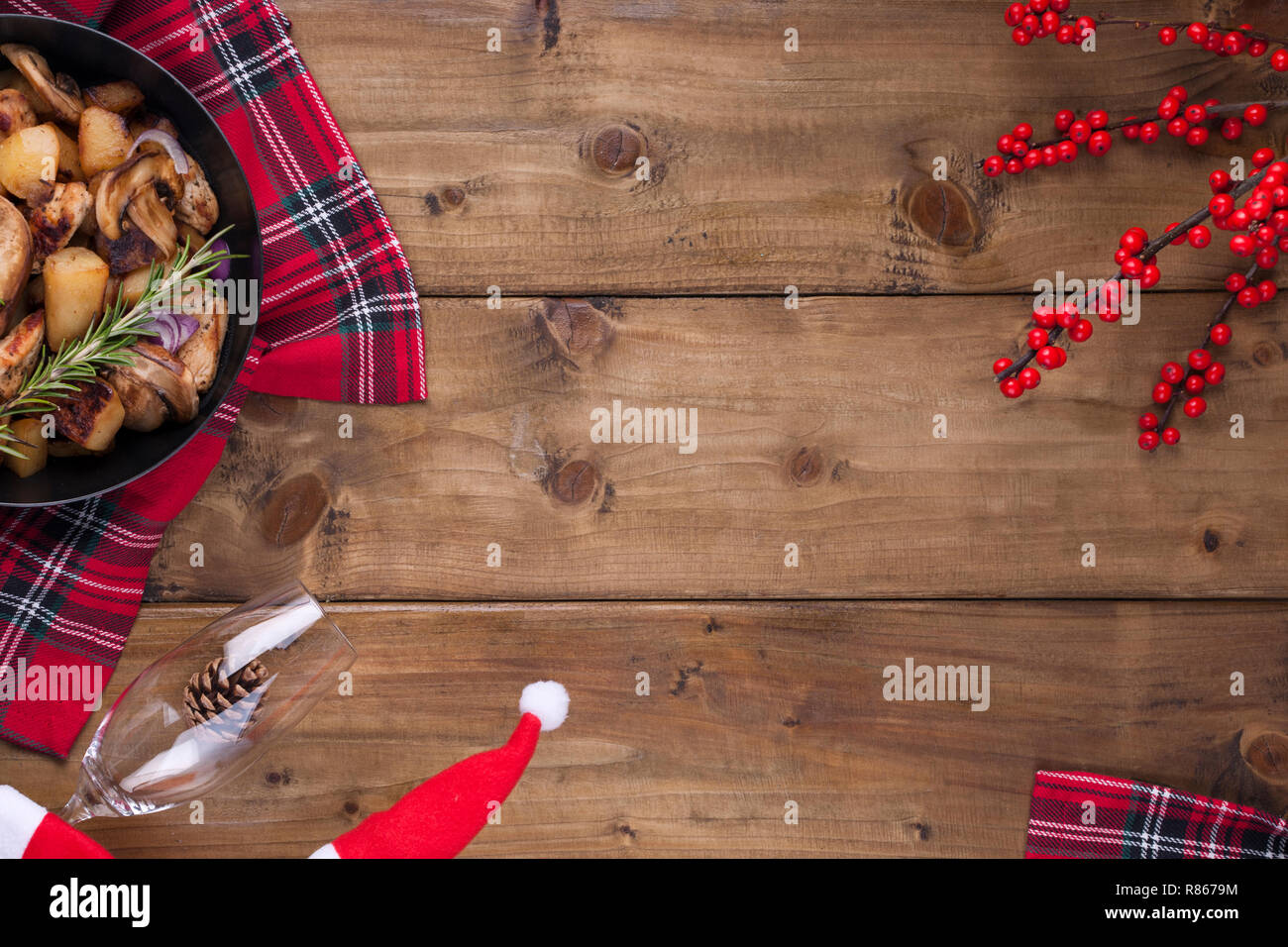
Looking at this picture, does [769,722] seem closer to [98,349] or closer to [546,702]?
[546,702]

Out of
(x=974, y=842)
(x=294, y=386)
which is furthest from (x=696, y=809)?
(x=294, y=386)

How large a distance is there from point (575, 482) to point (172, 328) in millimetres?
396

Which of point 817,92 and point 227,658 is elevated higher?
point 817,92

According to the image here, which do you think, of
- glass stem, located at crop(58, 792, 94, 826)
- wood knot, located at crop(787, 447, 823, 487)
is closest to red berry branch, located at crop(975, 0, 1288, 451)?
wood knot, located at crop(787, 447, 823, 487)

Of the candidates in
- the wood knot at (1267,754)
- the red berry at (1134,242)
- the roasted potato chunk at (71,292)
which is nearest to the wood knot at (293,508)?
the roasted potato chunk at (71,292)

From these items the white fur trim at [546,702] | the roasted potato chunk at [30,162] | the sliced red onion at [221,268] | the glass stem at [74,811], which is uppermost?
the roasted potato chunk at [30,162]

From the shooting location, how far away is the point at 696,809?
937 millimetres

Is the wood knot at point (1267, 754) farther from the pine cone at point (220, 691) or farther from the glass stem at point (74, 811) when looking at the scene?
the glass stem at point (74, 811)

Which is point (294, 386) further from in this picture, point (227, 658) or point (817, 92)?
point (817, 92)

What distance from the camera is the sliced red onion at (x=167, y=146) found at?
2.66 ft

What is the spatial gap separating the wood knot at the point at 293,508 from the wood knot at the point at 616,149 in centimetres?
43

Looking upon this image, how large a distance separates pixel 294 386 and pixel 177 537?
19 centimetres

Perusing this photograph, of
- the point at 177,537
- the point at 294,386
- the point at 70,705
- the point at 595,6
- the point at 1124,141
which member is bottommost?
the point at 70,705

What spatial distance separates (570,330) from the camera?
93cm
